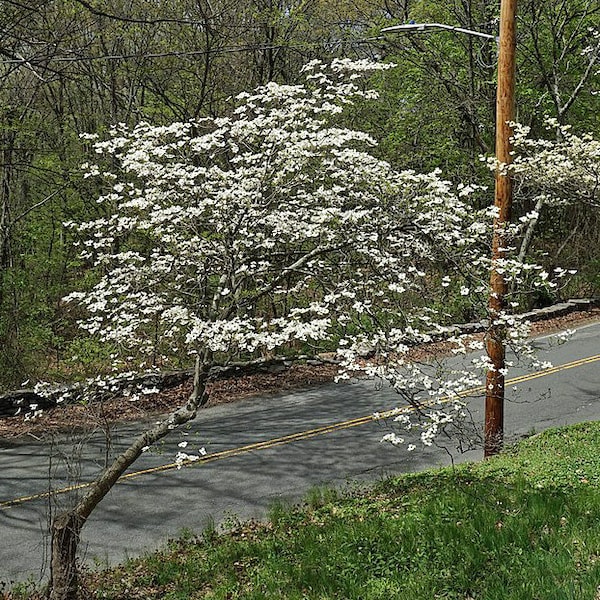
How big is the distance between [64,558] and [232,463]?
4138 mm

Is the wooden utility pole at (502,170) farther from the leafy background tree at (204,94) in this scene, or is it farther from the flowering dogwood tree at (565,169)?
the leafy background tree at (204,94)

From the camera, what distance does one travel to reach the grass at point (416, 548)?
4387 mm

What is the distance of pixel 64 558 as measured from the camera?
212 inches

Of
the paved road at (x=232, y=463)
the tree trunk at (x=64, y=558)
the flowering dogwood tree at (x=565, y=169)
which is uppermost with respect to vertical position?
the flowering dogwood tree at (x=565, y=169)

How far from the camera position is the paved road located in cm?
722

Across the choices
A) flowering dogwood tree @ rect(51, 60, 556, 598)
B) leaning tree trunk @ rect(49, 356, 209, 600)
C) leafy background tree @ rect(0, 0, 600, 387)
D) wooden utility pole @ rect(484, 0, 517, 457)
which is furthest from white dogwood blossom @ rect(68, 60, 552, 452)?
leafy background tree @ rect(0, 0, 600, 387)

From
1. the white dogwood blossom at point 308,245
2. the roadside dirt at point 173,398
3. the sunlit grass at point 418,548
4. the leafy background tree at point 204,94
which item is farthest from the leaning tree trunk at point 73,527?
the leafy background tree at point 204,94

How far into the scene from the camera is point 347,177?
670 centimetres

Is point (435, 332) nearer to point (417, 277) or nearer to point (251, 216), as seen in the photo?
point (417, 277)

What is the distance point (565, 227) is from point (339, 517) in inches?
751

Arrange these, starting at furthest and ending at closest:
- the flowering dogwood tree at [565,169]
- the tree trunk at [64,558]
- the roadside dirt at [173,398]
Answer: the roadside dirt at [173,398]
the flowering dogwood tree at [565,169]
the tree trunk at [64,558]

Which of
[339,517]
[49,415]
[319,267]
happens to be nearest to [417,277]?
[319,267]

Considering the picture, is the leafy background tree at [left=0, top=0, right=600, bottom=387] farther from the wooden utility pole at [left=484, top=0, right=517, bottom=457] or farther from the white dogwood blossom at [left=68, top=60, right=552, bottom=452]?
the white dogwood blossom at [left=68, top=60, right=552, bottom=452]

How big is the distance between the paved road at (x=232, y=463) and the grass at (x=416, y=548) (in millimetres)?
829
